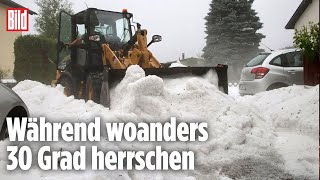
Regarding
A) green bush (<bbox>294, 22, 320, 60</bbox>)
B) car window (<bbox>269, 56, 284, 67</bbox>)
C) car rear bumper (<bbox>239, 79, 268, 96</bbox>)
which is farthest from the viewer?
car rear bumper (<bbox>239, 79, 268, 96</bbox>)

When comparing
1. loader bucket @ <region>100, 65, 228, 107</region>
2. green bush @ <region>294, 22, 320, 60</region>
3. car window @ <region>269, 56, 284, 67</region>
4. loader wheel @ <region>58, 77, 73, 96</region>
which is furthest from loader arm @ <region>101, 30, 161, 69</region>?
green bush @ <region>294, 22, 320, 60</region>

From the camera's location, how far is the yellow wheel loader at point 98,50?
743cm

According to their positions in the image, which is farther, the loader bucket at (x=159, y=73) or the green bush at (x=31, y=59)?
the green bush at (x=31, y=59)

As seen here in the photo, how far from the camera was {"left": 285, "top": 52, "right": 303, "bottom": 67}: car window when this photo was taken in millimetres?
8023

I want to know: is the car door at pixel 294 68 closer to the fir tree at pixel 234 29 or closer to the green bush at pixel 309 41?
the green bush at pixel 309 41

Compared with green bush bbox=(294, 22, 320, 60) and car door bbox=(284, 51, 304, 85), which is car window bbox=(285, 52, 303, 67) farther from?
green bush bbox=(294, 22, 320, 60)

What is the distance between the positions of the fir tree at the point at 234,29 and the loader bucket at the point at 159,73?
11200mm

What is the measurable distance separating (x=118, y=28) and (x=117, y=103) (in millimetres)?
3384

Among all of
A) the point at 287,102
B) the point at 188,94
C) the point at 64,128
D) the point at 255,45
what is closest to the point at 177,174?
the point at 64,128

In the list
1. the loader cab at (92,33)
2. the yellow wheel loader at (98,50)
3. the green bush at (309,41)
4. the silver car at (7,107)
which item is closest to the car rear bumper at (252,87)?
the yellow wheel loader at (98,50)

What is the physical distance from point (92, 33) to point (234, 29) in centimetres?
1171

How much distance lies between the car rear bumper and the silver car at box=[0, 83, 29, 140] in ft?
18.7

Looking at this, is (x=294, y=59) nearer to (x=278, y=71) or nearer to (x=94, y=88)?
(x=278, y=71)

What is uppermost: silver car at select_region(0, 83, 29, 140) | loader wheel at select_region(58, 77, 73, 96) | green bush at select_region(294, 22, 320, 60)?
green bush at select_region(294, 22, 320, 60)
